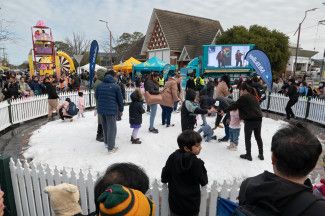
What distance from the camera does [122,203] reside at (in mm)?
1240

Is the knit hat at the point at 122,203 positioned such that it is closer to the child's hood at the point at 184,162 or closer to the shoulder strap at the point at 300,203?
the shoulder strap at the point at 300,203

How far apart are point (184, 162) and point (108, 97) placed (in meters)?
3.52

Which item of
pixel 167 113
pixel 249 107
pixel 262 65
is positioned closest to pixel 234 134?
pixel 249 107

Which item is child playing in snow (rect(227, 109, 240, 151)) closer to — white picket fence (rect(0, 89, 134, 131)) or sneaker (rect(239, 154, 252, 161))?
sneaker (rect(239, 154, 252, 161))

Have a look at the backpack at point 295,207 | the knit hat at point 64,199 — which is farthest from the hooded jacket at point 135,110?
the backpack at point 295,207

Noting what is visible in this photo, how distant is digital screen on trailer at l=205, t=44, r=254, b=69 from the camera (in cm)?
1970

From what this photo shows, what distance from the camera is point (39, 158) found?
6.02 metres

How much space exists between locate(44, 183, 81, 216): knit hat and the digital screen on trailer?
18579mm

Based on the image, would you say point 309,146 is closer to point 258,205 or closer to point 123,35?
point 258,205

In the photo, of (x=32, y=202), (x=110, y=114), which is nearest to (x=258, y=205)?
(x=32, y=202)

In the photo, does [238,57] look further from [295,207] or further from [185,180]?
[295,207]

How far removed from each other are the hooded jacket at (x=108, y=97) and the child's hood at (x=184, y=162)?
337 centimetres

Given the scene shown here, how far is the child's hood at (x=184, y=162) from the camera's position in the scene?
2.60 metres

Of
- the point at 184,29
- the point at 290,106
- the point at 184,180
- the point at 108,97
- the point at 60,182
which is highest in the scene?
the point at 184,29
